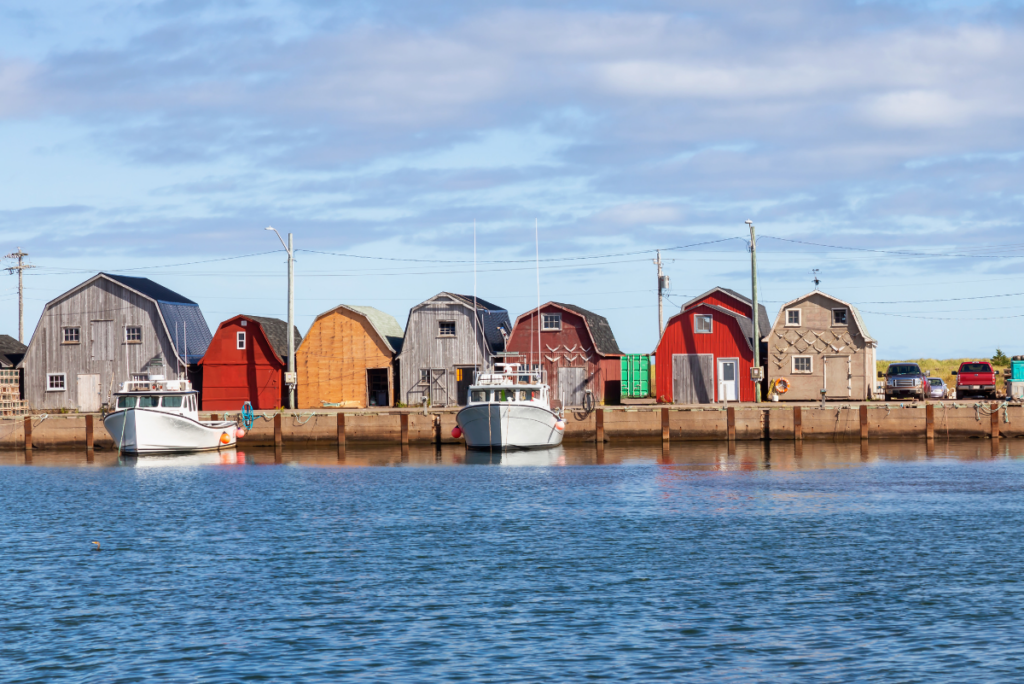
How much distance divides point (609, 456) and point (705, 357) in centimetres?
1400

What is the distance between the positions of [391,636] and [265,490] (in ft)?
79.7

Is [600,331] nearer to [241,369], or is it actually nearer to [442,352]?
[442,352]

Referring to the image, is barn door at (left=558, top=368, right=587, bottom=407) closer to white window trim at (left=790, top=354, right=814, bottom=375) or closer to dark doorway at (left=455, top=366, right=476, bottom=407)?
dark doorway at (left=455, top=366, right=476, bottom=407)

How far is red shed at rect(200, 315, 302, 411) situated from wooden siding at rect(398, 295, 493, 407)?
8.05 metres

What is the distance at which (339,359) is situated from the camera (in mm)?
69875

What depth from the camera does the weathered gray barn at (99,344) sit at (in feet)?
234

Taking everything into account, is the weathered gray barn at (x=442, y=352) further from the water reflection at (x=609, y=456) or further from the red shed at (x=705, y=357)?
the red shed at (x=705, y=357)

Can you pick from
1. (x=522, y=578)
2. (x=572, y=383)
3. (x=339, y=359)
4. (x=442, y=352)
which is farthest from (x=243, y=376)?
(x=522, y=578)

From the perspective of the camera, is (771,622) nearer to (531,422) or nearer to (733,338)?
(531,422)

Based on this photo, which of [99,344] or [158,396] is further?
[99,344]

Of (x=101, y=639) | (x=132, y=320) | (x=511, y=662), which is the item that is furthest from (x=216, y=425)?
(x=511, y=662)

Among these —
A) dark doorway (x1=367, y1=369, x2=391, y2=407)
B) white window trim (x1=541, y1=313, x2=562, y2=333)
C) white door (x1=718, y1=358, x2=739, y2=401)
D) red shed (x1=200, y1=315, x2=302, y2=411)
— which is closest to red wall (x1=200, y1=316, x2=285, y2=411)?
red shed (x1=200, y1=315, x2=302, y2=411)

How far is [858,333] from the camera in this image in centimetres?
6688

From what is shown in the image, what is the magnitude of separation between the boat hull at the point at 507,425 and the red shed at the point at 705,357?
12.9m
